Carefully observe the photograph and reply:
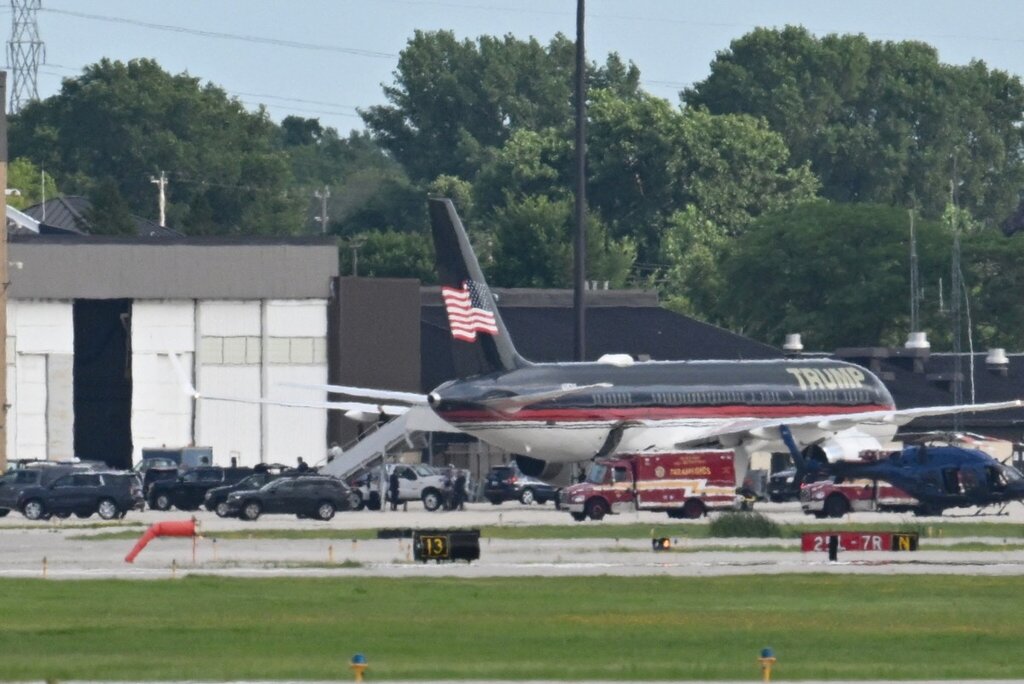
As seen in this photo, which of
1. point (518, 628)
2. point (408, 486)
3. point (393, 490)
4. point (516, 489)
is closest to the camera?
point (518, 628)

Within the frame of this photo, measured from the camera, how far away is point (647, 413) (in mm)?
78000

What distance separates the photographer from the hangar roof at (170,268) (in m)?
103

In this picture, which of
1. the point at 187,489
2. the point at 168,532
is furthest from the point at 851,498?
the point at 168,532

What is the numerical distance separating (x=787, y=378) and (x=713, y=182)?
97.5m

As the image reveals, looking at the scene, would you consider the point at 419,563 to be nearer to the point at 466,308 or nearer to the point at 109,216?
the point at 466,308

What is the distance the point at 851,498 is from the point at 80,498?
22400 millimetres

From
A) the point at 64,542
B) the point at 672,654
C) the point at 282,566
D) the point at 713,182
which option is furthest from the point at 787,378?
the point at 713,182

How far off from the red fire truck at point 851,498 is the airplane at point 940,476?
0.46 ft

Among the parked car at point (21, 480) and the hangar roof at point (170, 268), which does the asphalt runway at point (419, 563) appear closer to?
the parked car at point (21, 480)

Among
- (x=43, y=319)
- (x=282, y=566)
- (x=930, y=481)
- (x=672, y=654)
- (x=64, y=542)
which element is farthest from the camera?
(x=43, y=319)

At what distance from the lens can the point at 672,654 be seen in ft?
104

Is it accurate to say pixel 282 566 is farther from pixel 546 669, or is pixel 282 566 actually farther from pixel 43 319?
pixel 43 319

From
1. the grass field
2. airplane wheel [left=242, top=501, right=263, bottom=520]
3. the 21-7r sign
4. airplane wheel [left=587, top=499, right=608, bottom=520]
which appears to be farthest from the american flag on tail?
the grass field

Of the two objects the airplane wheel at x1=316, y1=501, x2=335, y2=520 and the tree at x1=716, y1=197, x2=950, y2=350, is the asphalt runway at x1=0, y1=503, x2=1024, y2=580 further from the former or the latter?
the tree at x1=716, y1=197, x2=950, y2=350
